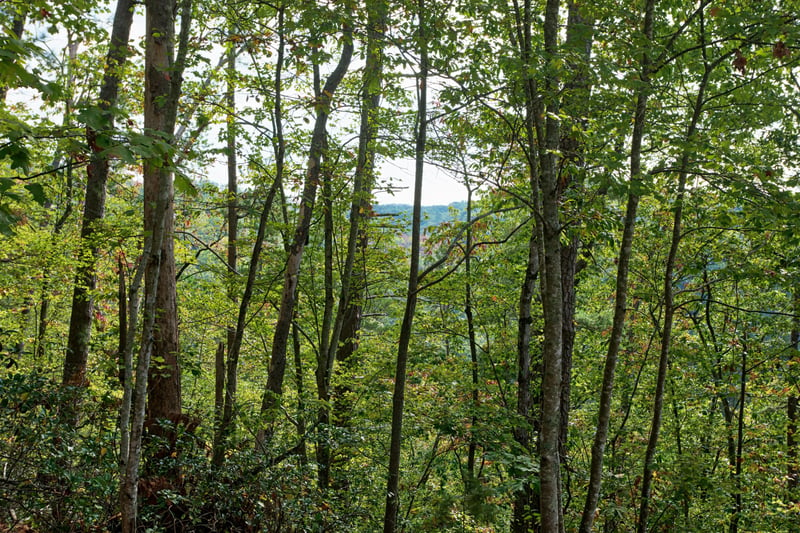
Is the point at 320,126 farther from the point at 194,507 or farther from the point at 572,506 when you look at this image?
the point at 572,506

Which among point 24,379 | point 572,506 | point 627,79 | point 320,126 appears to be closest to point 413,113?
point 320,126

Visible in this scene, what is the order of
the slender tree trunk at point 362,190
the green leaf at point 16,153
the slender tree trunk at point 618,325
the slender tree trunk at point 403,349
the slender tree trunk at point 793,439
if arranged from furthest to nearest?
the slender tree trunk at point 793,439, the slender tree trunk at point 403,349, the slender tree trunk at point 362,190, the slender tree trunk at point 618,325, the green leaf at point 16,153

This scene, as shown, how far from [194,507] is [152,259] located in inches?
94.1

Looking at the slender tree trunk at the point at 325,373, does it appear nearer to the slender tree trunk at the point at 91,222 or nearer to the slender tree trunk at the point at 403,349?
the slender tree trunk at the point at 403,349

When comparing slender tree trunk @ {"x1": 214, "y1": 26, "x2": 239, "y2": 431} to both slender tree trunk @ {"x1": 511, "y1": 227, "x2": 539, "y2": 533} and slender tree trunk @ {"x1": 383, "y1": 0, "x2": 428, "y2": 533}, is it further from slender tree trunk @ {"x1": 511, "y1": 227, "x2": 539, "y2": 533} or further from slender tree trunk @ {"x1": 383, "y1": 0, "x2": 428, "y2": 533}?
slender tree trunk @ {"x1": 511, "y1": 227, "x2": 539, "y2": 533}

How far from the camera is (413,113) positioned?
602 centimetres

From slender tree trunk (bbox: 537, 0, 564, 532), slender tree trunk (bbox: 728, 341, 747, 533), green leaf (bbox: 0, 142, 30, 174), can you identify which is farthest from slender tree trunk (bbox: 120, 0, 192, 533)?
slender tree trunk (bbox: 728, 341, 747, 533)

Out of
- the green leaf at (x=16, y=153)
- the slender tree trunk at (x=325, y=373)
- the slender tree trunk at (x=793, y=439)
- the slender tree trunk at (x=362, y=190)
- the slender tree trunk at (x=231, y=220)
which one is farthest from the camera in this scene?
the slender tree trunk at (x=793, y=439)

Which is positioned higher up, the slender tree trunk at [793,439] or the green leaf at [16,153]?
the green leaf at [16,153]

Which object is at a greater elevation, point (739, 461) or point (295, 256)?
point (295, 256)

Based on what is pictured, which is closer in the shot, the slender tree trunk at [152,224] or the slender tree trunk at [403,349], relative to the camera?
the slender tree trunk at [152,224]

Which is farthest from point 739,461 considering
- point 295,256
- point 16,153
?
point 16,153

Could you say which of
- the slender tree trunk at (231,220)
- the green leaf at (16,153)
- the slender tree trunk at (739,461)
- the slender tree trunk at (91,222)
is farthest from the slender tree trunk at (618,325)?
the slender tree trunk at (91,222)

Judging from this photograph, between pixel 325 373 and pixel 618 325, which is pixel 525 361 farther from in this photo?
pixel 325 373
